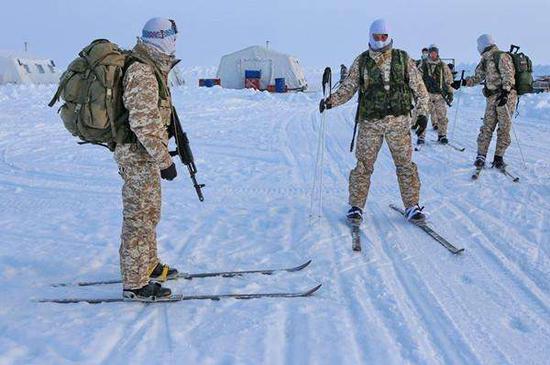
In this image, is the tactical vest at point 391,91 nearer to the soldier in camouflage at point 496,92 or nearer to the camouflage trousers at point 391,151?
the camouflage trousers at point 391,151

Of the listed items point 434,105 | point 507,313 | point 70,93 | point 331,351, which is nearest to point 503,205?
point 507,313

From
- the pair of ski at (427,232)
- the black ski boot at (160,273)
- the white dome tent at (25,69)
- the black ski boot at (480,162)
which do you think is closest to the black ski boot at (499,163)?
the black ski boot at (480,162)

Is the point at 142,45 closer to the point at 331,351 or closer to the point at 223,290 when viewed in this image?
the point at 223,290

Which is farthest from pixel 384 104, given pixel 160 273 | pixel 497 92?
pixel 497 92

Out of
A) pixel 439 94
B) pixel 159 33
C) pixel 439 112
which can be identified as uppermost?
pixel 159 33

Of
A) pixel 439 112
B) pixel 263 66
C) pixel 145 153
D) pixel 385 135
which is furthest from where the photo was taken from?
pixel 263 66

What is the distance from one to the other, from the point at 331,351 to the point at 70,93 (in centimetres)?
246

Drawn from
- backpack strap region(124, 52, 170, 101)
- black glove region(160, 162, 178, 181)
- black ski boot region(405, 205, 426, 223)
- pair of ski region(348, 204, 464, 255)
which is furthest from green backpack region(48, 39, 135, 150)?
black ski boot region(405, 205, 426, 223)

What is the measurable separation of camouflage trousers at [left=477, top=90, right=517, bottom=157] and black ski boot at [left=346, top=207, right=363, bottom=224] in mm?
3796

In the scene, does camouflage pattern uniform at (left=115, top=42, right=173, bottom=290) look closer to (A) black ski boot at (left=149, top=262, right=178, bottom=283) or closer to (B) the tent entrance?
(A) black ski boot at (left=149, top=262, right=178, bottom=283)

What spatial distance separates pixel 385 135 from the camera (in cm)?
603

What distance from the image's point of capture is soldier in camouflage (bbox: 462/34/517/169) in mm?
8570

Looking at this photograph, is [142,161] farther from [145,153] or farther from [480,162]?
[480,162]

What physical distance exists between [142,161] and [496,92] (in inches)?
265
